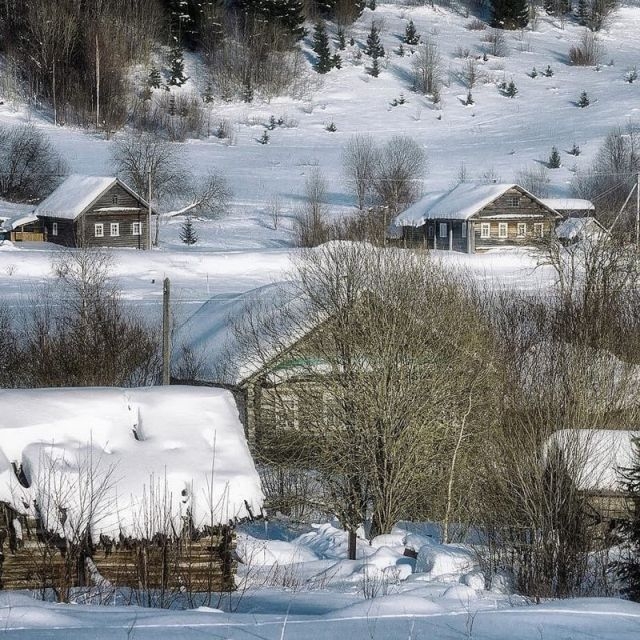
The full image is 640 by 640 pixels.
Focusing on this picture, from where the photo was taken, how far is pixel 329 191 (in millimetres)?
63969

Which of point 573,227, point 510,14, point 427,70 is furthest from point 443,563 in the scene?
point 510,14

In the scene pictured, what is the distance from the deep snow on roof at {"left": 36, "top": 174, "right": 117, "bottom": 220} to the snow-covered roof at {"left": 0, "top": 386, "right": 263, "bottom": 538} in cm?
3913

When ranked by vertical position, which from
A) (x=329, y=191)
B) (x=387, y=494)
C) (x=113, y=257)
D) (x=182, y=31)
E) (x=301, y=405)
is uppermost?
(x=182, y=31)

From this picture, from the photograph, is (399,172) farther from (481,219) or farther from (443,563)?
(443,563)

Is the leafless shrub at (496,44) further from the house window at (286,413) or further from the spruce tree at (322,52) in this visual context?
the house window at (286,413)

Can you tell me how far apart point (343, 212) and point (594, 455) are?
1669 inches

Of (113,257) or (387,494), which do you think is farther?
(113,257)

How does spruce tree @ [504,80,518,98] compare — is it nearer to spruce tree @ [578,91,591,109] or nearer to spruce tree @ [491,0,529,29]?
spruce tree @ [578,91,591,109]

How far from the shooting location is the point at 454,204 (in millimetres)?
53125

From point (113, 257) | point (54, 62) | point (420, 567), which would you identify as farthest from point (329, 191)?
point (420, 567)

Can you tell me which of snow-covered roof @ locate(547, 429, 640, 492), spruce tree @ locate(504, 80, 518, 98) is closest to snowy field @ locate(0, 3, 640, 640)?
spruce tree @ locate(504, 80, 518, 98)

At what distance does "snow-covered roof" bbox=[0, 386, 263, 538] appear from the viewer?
1045 cm

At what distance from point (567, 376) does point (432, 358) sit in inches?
135

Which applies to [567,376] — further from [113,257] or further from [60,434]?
[113,257]
